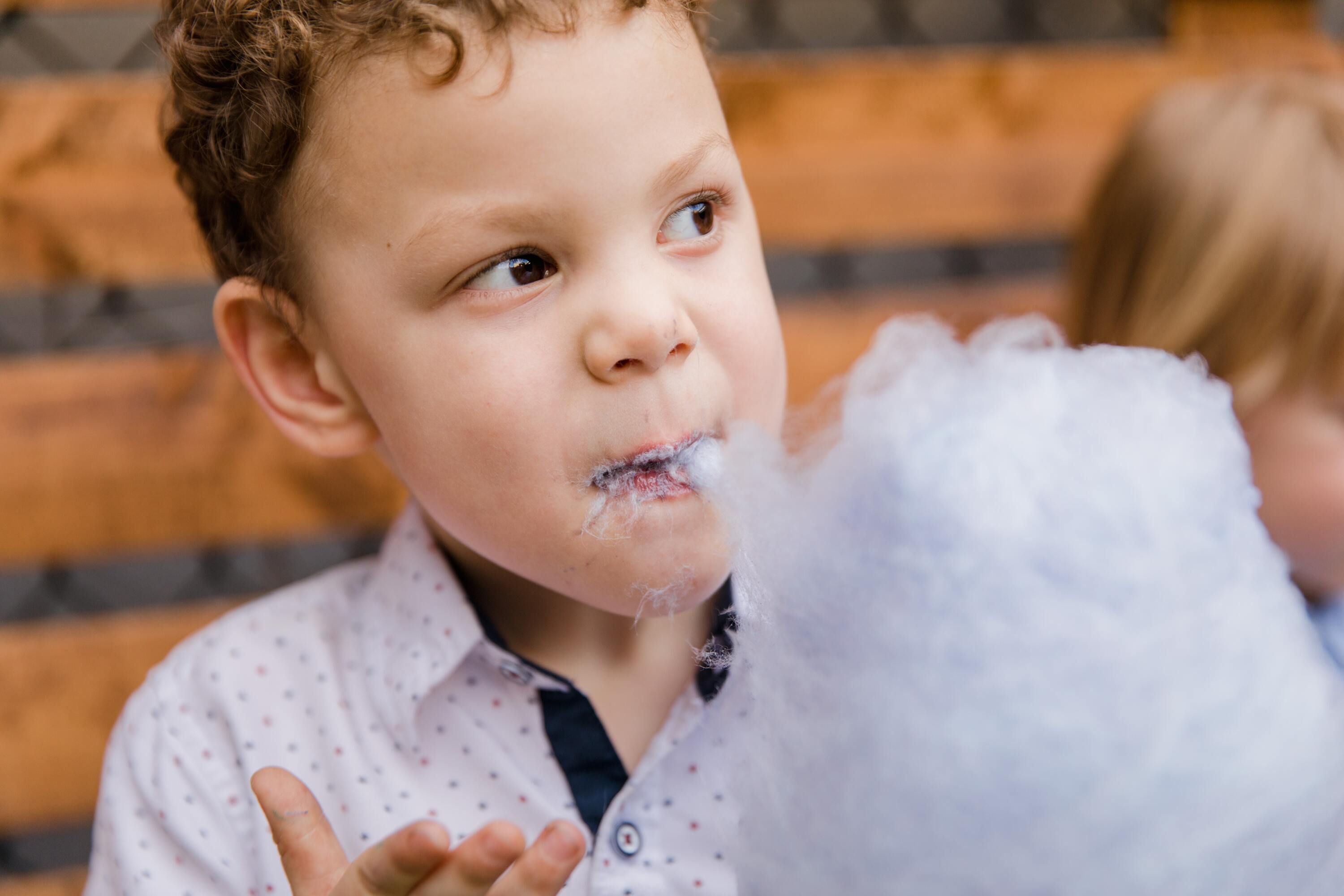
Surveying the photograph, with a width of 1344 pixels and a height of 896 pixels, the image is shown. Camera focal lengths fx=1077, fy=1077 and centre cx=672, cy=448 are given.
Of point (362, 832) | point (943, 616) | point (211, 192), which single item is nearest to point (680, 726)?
point (362, 832)

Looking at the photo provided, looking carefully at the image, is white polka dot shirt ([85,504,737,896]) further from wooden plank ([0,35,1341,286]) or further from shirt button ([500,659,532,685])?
wooden plank ([0,35,1341,286])

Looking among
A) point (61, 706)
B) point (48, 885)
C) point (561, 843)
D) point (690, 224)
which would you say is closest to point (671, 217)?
point (690, 224)

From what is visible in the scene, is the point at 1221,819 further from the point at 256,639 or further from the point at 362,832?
the point at 256,639

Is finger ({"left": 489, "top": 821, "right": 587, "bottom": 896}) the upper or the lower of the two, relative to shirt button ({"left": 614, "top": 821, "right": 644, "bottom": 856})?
upper

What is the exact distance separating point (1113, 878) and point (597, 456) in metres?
0.35

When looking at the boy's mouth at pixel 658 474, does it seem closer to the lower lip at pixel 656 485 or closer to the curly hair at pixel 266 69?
the lower lip at pixel 656 485

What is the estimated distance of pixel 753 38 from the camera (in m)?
1.49

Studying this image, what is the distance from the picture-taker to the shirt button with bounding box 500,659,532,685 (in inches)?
32.2

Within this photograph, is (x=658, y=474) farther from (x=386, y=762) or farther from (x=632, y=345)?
(x=386, y=762)

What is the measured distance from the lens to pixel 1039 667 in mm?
496

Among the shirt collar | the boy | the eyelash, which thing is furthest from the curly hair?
the shirt collar

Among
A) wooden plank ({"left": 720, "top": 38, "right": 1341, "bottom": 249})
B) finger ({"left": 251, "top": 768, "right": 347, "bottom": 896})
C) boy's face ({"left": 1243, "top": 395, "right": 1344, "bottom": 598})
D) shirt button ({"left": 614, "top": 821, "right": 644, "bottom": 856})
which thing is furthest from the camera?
wooden plank ({"left": 720, "top": 38, "right": 1341, "bottom": 249})

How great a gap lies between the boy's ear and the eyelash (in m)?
0.18

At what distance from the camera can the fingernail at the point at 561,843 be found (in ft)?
1.71
